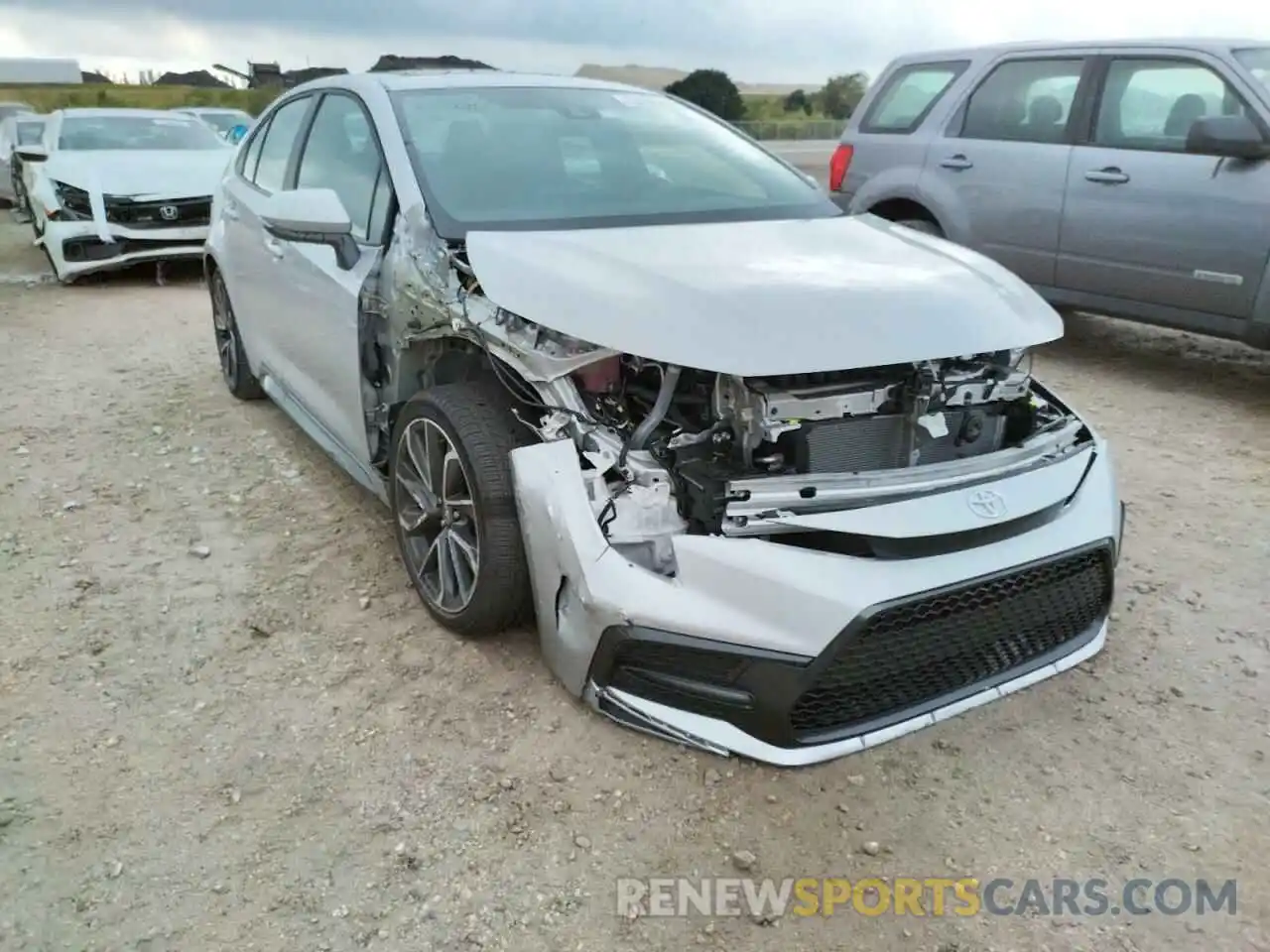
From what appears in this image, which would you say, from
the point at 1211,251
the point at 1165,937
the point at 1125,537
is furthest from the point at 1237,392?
the point at 1165,937

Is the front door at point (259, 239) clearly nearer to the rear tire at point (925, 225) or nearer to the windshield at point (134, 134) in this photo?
the rear tire at point (925, 225)

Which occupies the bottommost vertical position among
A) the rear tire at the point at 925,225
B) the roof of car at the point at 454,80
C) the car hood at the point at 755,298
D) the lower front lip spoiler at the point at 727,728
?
the lower front lip spoiler at the point at 727,728

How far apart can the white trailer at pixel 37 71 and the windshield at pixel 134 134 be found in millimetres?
32274

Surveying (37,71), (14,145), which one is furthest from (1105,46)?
(37,71)

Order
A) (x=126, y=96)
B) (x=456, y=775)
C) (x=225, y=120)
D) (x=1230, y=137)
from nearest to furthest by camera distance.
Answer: (x=456, y=775) → (x=1230, y=137) → (x=225, y=120) → (x=126, y=96)

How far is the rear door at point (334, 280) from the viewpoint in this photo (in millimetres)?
3324

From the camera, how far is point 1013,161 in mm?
6020

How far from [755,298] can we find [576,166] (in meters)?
1.21

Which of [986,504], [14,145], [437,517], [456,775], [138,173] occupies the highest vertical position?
[14,145]

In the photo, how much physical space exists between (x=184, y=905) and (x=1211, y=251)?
529 centimetres

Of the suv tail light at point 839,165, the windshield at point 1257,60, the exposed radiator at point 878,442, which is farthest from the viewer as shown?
the suv tail light at point 839,165

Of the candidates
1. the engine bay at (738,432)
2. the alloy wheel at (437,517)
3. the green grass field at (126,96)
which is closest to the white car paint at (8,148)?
the green grass field at (126,96)

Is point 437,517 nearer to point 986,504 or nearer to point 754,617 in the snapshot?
point 754,617

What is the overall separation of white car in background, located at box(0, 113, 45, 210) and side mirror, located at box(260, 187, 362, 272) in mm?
10025
